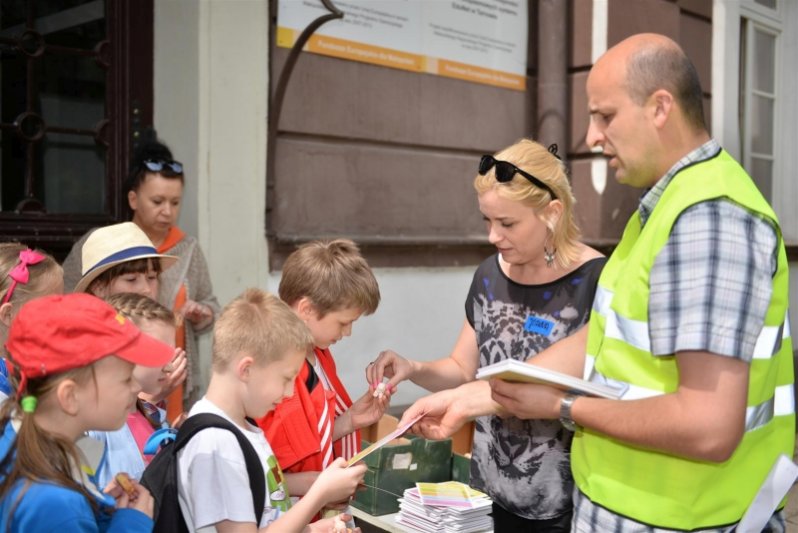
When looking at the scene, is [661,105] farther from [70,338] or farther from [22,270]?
[22,270]

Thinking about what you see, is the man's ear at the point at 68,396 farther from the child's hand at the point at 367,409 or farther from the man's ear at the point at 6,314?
the child's hand at the point at 367,409

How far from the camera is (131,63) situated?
3.90 metres

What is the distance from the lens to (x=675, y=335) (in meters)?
1.41

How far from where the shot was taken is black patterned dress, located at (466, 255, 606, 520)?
2107 mm

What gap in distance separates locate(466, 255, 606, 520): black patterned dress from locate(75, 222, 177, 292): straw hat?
3.92 feet

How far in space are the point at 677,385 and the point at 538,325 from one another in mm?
694

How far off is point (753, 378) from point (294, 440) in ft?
3.76

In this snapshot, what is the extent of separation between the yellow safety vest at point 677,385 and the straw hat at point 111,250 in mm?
1641

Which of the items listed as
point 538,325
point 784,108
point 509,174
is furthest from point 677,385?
point 784,108

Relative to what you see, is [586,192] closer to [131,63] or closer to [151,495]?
[131,63]

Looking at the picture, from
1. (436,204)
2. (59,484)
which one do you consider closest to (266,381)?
(59,484)

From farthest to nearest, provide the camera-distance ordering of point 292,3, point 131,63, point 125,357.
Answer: point 292,3 → point 131,63 → point 125,357

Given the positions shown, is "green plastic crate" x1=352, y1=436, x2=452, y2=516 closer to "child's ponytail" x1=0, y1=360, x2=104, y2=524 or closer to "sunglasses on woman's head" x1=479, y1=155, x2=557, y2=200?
"sunglasses on woman's head" x1=479, y1=155, x2=557, y2=200

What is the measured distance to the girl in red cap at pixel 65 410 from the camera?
139cm
